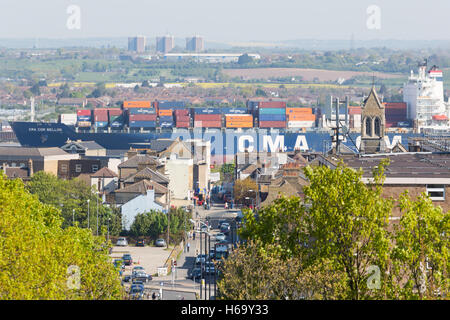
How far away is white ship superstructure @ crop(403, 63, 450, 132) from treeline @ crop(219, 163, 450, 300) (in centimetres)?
10748

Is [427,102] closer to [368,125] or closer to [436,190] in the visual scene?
[368,125]

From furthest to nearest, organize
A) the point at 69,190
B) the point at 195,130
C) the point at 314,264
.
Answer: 1. the point at 195,130
2. the point at 69,190
3. the point at 314,264

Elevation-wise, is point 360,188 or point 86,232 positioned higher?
point 360,188

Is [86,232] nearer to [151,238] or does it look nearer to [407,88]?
[151,238]

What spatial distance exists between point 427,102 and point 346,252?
11393cm

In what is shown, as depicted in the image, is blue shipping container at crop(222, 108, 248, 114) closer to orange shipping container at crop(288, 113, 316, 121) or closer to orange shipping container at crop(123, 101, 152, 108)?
orange shipping container at crop(288, 113, 316, 121)

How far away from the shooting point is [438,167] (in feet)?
73.6

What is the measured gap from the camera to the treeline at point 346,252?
46.4ft

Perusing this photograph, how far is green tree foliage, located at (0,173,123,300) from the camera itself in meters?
14.8

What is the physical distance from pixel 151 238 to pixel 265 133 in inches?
2858

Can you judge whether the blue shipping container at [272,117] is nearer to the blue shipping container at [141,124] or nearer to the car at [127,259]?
the blue shipping container at [141,124]

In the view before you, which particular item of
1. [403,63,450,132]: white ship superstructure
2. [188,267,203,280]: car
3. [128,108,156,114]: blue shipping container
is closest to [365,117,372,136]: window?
[188,267,203,280]: car

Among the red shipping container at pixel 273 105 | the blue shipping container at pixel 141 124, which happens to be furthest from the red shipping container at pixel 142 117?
the red shipping container at pixel 273 105
